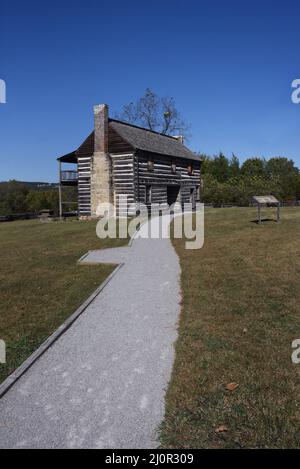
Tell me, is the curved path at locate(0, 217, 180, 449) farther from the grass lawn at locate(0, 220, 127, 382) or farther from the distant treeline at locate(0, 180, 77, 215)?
the distant treeline at locate(0, 180, 77, 215)

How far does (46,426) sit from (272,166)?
95.0 metres

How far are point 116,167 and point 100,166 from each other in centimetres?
147

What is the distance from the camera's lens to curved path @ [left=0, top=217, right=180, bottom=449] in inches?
149

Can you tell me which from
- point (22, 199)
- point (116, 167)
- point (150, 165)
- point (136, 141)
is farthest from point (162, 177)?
point (22, 199)

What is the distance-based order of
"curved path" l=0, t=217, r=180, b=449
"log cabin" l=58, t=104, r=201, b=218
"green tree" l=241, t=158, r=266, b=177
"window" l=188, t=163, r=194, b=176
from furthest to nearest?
"green tree" l=241, t=158, r=266, b=177
"window" l=188, t=163, r=194, b=176
"log cabin" l=58, t=104, r=201, b=218
"curved path" l=0, t=217, r=180, b=449

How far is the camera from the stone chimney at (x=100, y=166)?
28.1 m

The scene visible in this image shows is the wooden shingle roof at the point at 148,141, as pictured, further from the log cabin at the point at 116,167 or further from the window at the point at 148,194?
the window at the point at 148,194

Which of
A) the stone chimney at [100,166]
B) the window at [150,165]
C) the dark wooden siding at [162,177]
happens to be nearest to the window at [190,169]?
the dark wooden siding at [162,177]

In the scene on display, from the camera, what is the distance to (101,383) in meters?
4.74

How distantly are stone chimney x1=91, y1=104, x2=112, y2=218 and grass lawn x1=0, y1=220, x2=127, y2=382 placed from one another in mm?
10981

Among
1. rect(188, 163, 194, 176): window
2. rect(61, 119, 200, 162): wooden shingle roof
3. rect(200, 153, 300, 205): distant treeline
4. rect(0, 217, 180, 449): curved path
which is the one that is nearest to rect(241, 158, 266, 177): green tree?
rect(200, 153, 300, 205): distant treeline

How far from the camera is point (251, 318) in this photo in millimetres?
6836

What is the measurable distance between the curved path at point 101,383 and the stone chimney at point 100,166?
21.0 meters

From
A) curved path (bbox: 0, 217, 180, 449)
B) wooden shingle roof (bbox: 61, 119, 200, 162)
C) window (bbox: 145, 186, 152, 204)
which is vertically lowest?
curved path (bbox: 0, 217, 180, 449)
